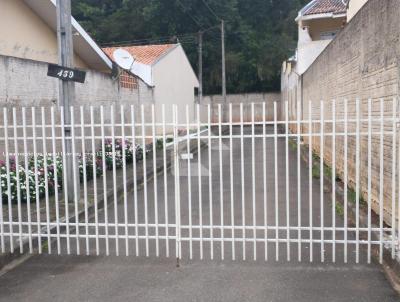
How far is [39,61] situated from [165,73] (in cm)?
1415

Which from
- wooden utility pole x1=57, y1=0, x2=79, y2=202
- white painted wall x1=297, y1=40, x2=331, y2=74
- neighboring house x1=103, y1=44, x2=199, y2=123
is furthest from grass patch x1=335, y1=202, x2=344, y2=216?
white painted wall x1=297, y1=40, x2=331, y2=74

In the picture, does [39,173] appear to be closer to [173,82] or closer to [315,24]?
[173,82]

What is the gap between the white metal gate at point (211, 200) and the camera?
549 cm

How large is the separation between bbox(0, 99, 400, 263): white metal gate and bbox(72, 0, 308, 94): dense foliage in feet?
111

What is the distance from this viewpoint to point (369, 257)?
17.8 feet

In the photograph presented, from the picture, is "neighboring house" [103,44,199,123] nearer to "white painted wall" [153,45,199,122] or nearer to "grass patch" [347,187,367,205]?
"white painted wall" [153,45,199,122]

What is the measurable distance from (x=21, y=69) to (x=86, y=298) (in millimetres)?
7569

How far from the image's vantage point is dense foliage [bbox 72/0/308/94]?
45750 mm

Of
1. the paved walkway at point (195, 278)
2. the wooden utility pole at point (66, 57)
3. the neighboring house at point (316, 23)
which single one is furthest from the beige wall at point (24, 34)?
the neighboring house at point (316, 23)

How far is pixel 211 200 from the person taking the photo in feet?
20.6

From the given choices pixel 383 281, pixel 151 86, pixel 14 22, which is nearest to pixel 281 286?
pixel 383 281

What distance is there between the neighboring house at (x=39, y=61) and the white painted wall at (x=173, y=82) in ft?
15.3

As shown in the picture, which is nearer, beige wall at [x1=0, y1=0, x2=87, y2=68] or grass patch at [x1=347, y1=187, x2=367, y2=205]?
grass patch at [x1=347, y1=187, x2=367, y2=205]

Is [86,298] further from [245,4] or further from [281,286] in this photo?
[245,4]
